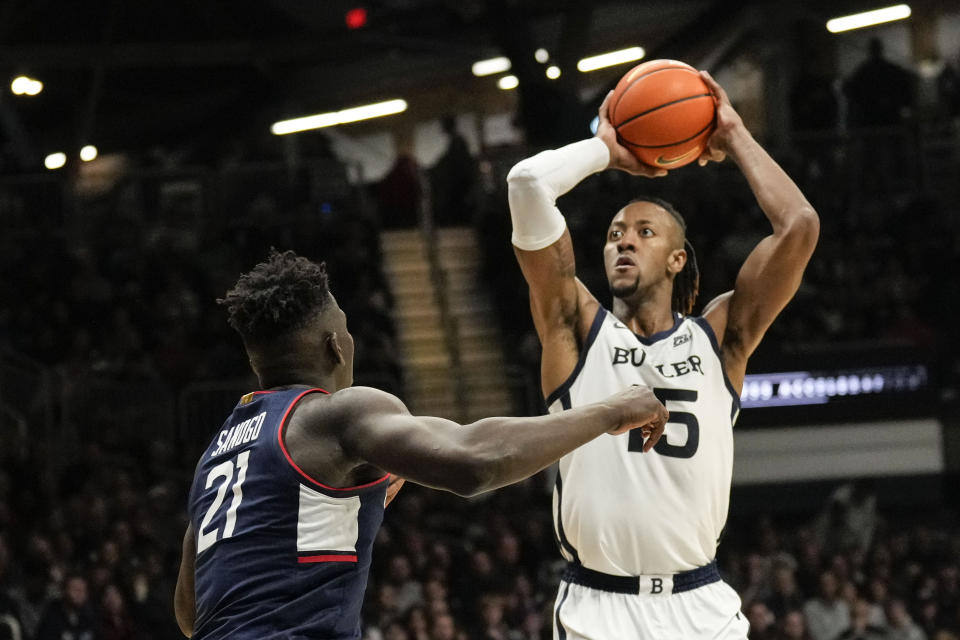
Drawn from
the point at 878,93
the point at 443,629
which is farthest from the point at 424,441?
the point at 878,93

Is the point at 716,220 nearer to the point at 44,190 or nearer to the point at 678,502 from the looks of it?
the point at 44,190

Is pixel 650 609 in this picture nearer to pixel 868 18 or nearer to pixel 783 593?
pixel 783 593

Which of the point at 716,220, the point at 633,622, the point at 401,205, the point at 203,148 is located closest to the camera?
the point at 633,622

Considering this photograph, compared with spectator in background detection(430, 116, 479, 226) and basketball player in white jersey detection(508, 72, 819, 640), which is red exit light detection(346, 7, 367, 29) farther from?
basketball player in white jersey detection(508, 72, 819, 640)

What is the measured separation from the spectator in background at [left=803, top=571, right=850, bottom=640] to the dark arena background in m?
0.03

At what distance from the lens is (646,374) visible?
4.41m

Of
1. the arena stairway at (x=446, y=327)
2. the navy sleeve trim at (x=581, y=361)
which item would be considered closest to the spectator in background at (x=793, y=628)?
the arena stairway at (x=446, y=327)

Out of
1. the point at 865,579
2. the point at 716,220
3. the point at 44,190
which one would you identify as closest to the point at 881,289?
the point at 716,220

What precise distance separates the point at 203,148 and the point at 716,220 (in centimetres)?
932

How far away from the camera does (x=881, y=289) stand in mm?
14156

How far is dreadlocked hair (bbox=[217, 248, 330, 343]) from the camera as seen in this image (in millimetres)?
3129

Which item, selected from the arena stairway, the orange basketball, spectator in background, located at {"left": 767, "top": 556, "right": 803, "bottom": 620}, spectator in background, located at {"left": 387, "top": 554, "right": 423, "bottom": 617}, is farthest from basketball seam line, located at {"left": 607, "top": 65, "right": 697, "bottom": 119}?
the arena stairway

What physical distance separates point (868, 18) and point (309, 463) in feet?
53.6

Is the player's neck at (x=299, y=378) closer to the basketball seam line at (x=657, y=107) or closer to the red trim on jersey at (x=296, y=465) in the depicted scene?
the red trim on jersey at (x=296, y=465)
